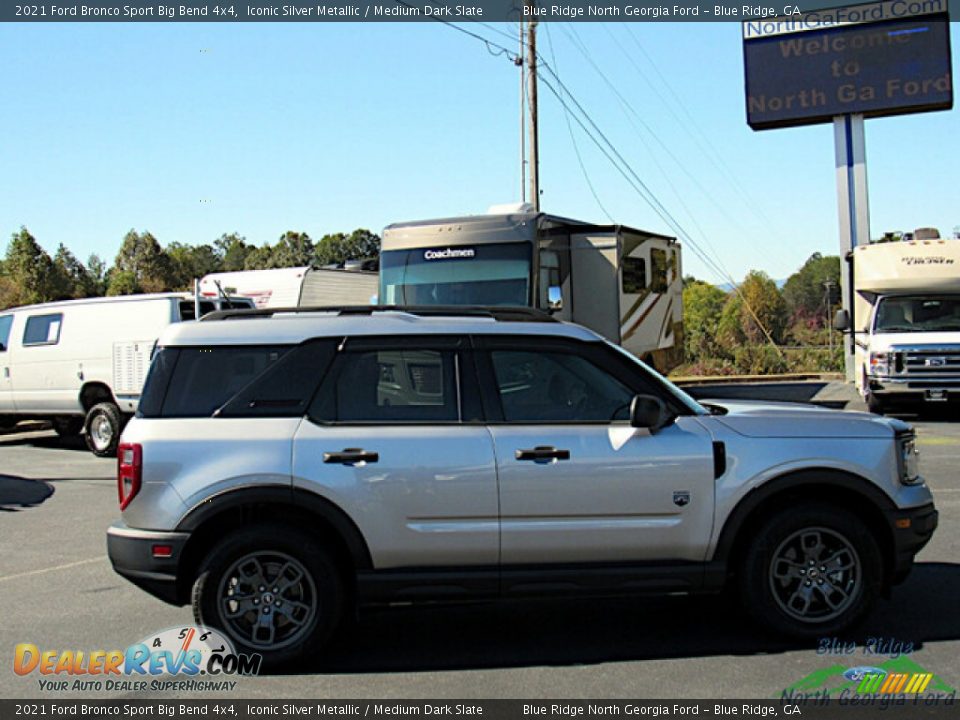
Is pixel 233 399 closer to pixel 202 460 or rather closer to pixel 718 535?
pixel 202 460

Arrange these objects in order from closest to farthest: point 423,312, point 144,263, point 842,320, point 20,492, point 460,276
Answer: point 423,312 < point 20,492 < point 460,276 < point 842,320 < point 144,263

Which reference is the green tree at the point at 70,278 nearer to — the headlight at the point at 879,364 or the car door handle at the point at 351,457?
the headlight at the point at 879,364

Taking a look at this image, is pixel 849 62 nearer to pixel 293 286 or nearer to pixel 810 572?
pixel 293 286

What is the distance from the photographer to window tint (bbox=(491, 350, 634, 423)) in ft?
18.1

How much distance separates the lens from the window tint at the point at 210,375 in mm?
5492

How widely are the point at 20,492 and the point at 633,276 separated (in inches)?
382

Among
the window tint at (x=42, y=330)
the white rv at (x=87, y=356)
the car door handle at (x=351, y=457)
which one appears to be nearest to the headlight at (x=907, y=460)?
the car door handle at (x=351, y=457)

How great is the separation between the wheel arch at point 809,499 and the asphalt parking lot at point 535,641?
0.52 m

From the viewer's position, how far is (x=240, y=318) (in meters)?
5.85

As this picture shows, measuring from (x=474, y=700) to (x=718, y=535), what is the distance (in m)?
1.58

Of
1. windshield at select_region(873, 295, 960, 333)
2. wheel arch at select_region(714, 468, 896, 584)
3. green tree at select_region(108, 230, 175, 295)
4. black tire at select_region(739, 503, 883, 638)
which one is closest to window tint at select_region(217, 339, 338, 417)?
wheel arch at select_region(714, 468, 896, 584)

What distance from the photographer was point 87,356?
14898 millimetres

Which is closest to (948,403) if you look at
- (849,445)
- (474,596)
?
(849,445)

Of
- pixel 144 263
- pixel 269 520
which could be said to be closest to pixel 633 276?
pixel 269 520
